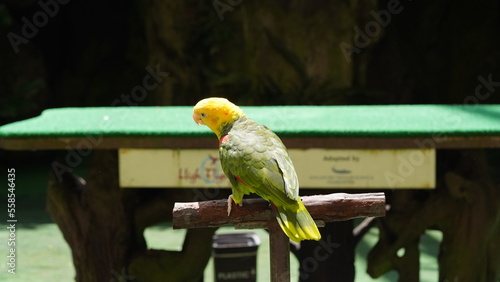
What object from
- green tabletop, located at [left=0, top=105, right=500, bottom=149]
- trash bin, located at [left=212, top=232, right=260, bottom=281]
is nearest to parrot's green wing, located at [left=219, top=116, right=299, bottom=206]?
green tabletop, located at [left=0, top=105, right=500, bottom=149]

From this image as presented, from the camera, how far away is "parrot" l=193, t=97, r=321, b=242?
248 centimetres

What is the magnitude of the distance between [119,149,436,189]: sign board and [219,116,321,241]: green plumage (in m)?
1.16

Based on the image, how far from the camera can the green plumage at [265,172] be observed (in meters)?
2.48

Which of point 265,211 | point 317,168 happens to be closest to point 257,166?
point 265,211

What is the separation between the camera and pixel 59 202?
456 centimetres

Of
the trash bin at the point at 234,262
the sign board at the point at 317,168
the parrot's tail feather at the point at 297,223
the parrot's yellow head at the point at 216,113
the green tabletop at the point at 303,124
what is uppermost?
the green tabletop at the point at 303,124

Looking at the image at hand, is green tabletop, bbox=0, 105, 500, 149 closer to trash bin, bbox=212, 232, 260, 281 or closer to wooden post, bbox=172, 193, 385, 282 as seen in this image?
trash bin, bbox=212, 232, 260, 281

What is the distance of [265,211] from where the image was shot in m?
2.66

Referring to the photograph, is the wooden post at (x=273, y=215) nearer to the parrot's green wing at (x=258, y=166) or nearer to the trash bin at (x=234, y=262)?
the parrot's green wing at (x=258, y=166)

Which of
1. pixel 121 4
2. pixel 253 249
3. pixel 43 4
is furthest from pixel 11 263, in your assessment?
pixel 121 4

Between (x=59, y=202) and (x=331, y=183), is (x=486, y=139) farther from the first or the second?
(x=59, y=202)

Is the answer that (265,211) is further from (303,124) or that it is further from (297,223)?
(303,124)

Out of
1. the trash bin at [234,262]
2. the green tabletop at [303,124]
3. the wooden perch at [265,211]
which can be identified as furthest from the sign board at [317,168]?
the wooden perch at [265,211]

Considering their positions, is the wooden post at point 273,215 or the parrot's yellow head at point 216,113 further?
the parrot's yellow head at point 216,113
